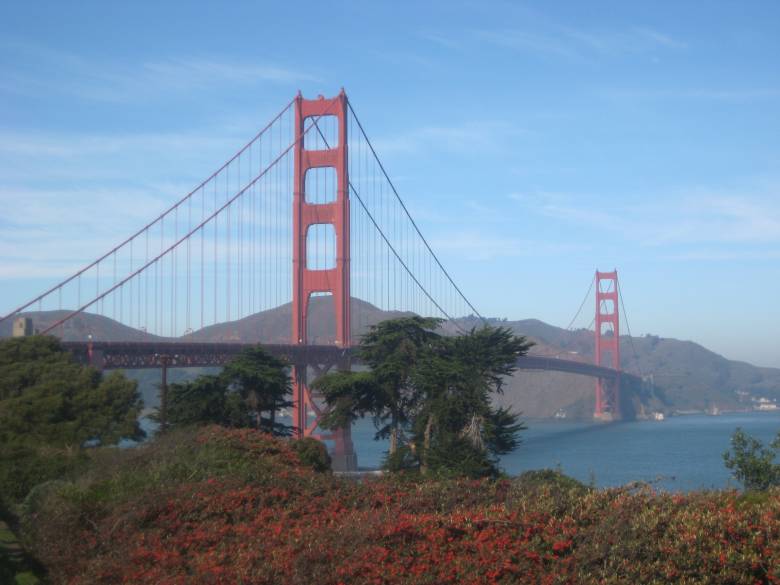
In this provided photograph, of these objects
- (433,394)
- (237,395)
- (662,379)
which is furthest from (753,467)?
(662,379)

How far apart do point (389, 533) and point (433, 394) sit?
13318mm

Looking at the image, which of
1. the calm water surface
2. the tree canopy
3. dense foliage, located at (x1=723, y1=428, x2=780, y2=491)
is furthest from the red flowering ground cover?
the calm water surface

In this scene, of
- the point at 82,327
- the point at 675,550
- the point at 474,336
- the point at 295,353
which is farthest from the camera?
the point at 82,327

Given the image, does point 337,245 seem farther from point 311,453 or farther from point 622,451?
point 311,453

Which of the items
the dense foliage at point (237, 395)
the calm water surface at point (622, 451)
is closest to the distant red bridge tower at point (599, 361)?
the calm water surface at point (622, 451)

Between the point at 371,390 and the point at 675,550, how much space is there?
52.8 feet

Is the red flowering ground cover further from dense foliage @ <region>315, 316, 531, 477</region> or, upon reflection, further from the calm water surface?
the calm water surface

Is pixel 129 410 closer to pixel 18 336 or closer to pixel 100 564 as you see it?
pixel 18 336

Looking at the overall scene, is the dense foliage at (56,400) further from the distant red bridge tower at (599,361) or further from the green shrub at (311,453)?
the distant red bridge tower at (599,361)

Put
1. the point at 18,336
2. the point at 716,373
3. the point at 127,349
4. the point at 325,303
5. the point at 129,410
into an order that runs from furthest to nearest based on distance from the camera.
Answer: the point at 716,373, the point at 325,303, the point at 127,349, the point at 18,336, the point at 129,410

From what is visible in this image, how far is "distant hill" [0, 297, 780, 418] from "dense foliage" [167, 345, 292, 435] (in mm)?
18883

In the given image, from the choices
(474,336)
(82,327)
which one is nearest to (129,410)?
(474,336)

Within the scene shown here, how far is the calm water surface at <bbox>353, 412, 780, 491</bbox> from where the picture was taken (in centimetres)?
2874

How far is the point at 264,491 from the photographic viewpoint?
769cm
